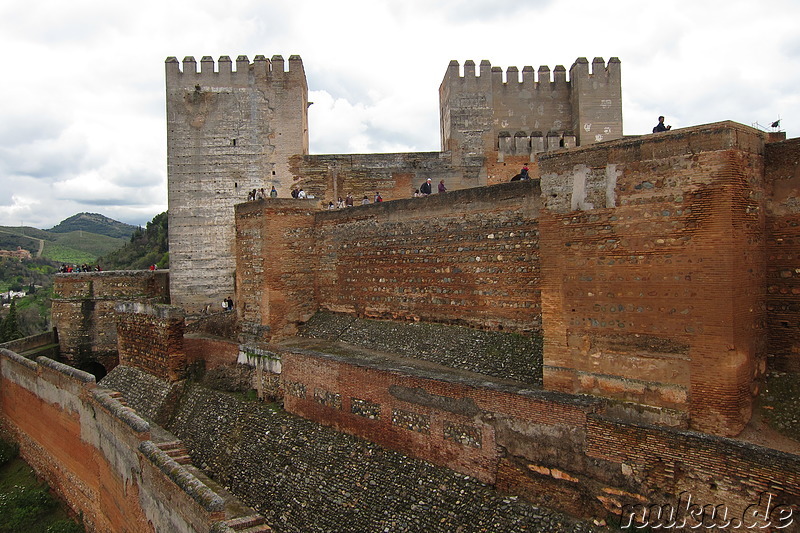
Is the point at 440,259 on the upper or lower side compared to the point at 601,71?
lower

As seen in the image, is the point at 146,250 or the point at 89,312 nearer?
the point at 89,312

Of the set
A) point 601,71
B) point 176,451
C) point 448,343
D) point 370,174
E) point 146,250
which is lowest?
point 176,451

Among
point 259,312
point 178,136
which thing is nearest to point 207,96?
point 178,136

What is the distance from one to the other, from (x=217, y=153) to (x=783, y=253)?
14429 millimetres

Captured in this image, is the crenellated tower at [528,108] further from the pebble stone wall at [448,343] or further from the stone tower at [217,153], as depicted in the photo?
the pebble stone wall at [448,343]

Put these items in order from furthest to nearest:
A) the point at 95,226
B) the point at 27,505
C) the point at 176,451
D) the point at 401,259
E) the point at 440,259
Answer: the point at 95,226 → the point at 27,505 → the point at 401,259 → the point at 440,259 → the point at 176,451

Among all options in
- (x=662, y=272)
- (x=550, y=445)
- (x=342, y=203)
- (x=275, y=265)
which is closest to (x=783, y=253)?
(x=662, y=272)

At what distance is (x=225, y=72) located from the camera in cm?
1606

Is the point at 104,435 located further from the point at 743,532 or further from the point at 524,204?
the point at 743,532

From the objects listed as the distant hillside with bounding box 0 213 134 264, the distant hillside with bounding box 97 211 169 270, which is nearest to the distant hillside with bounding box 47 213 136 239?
the distant hillside with bounding box 0 213 134 264

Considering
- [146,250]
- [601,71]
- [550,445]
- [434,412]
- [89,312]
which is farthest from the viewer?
[146,250]

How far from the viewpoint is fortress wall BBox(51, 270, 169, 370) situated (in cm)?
1614

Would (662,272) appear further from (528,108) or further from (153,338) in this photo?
(528,108)

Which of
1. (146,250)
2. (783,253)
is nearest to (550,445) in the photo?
(783,253)
